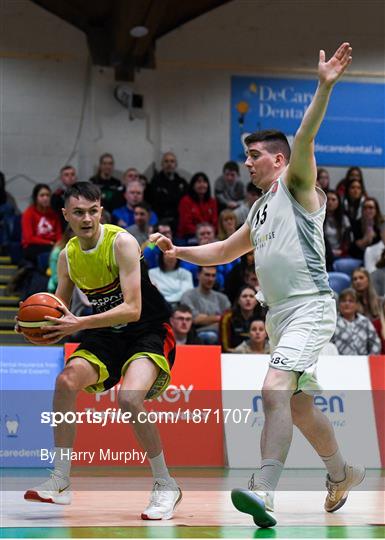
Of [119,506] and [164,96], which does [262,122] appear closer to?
[164,96]

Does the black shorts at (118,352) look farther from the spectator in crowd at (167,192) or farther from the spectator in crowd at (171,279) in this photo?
the spectator in crowd at (167,192)

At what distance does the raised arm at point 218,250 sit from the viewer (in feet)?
18.3

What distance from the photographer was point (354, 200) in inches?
551

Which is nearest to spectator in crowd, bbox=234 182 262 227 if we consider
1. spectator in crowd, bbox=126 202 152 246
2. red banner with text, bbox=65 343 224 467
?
spectator in crowd, bbox=126 202 152 246

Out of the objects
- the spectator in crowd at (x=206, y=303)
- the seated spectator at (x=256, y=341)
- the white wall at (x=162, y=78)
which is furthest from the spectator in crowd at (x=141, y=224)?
the white wall at (x=162, y=78)

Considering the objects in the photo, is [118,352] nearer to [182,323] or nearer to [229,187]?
[182,323]

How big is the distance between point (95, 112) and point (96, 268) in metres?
10.7

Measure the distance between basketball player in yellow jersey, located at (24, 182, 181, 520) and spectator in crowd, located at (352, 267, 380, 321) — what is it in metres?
5.93

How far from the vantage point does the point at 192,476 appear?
310 inches

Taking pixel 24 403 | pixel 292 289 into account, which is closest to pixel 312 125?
pixel 292 289

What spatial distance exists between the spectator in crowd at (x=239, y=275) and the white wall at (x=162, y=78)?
186 inches

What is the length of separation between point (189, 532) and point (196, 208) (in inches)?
367

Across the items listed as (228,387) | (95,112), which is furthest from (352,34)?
(228,387)

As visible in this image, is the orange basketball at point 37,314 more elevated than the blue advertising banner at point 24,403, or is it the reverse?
the orange basketball at point 37,314
